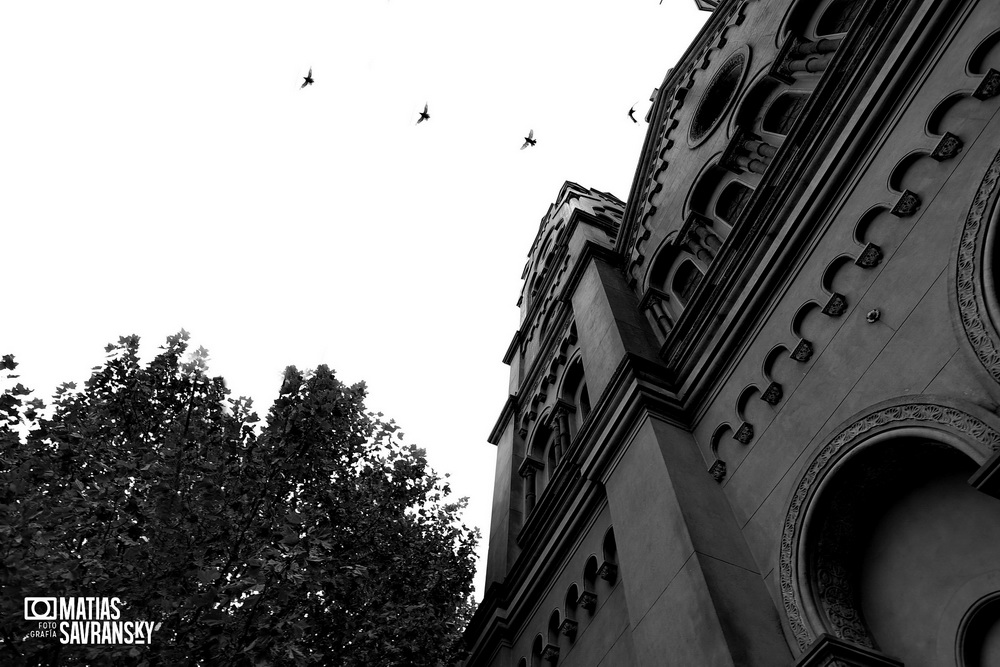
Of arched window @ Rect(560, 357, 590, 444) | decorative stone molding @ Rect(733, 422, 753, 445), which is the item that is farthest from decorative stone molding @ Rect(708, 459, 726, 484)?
arched window @ Rect(560, 357, 590, 444)

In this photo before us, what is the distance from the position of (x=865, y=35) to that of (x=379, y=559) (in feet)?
41.5

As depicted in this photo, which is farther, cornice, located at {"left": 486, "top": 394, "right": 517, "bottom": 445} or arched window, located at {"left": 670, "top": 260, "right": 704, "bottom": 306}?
cornice, located at {"left": 486, "top": 394, "right": 517, "bottom": 445}

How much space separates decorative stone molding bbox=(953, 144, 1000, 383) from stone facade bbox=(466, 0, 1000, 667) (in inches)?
0.8


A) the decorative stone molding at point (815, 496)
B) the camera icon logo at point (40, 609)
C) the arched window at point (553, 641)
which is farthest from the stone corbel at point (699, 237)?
the camera icon logo at point (40, 609)

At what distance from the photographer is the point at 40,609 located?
954 cm

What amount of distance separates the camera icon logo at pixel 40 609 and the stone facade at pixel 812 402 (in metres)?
7.77

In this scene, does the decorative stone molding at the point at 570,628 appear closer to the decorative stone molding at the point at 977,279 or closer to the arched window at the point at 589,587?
the arched window at the point at 589,587

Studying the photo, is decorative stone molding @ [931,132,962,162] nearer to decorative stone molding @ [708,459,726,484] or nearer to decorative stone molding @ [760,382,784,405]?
decorative stone molding @ [760,382,784,405]

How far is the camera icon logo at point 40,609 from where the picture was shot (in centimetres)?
941

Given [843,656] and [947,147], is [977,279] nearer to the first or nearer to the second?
[947,147]

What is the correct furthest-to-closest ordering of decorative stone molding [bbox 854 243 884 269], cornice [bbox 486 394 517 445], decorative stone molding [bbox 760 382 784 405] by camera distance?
cornice [bbox 486 394 517 445], decorative stone molding [bbox 760 382 784 405], decorative stone molding [bbox 854 243 884 269]

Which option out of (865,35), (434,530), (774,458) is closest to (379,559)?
(434,530)

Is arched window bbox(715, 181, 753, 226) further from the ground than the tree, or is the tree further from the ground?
arched window bbox(715, 181, 753, 226)

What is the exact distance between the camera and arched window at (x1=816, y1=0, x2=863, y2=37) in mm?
13422
